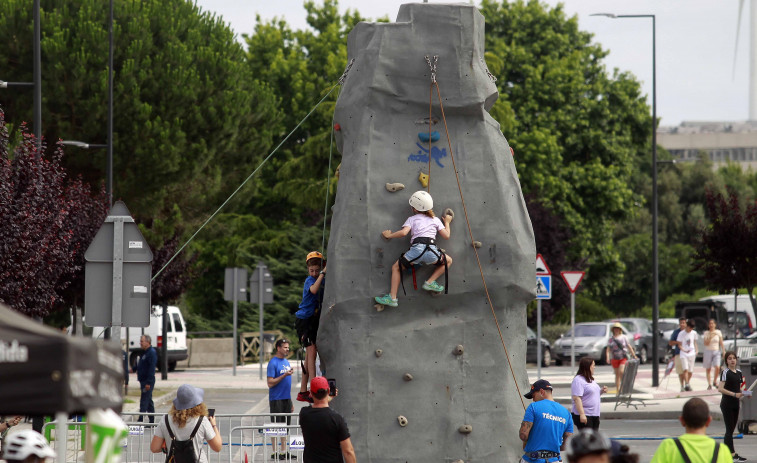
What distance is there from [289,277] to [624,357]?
A: 21.9 metres

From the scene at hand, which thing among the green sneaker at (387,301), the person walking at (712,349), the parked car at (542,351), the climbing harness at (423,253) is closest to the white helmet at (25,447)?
the green sneaker at (387,301)

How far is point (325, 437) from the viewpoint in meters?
9.75

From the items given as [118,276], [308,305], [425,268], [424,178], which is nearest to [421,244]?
[425,268]

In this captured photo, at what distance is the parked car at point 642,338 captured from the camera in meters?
44.0

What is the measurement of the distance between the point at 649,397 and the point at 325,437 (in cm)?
1844

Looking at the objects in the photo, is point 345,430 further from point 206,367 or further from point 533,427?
point 206,367

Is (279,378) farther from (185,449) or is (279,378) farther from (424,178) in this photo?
(185,449)

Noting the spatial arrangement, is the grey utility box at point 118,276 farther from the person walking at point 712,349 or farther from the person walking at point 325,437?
the person walking at point 712,349

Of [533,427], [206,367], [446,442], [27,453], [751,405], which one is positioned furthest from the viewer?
[206,367]

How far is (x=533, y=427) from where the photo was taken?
35.4 ft

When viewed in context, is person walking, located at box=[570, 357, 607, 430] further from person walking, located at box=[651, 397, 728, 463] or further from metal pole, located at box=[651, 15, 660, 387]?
metal pole, located at box=[651, 15, 660, 387]

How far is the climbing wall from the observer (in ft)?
40.9

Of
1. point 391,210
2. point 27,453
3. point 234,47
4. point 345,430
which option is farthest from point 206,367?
point 27,453

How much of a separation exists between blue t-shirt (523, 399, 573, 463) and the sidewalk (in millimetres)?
12840
